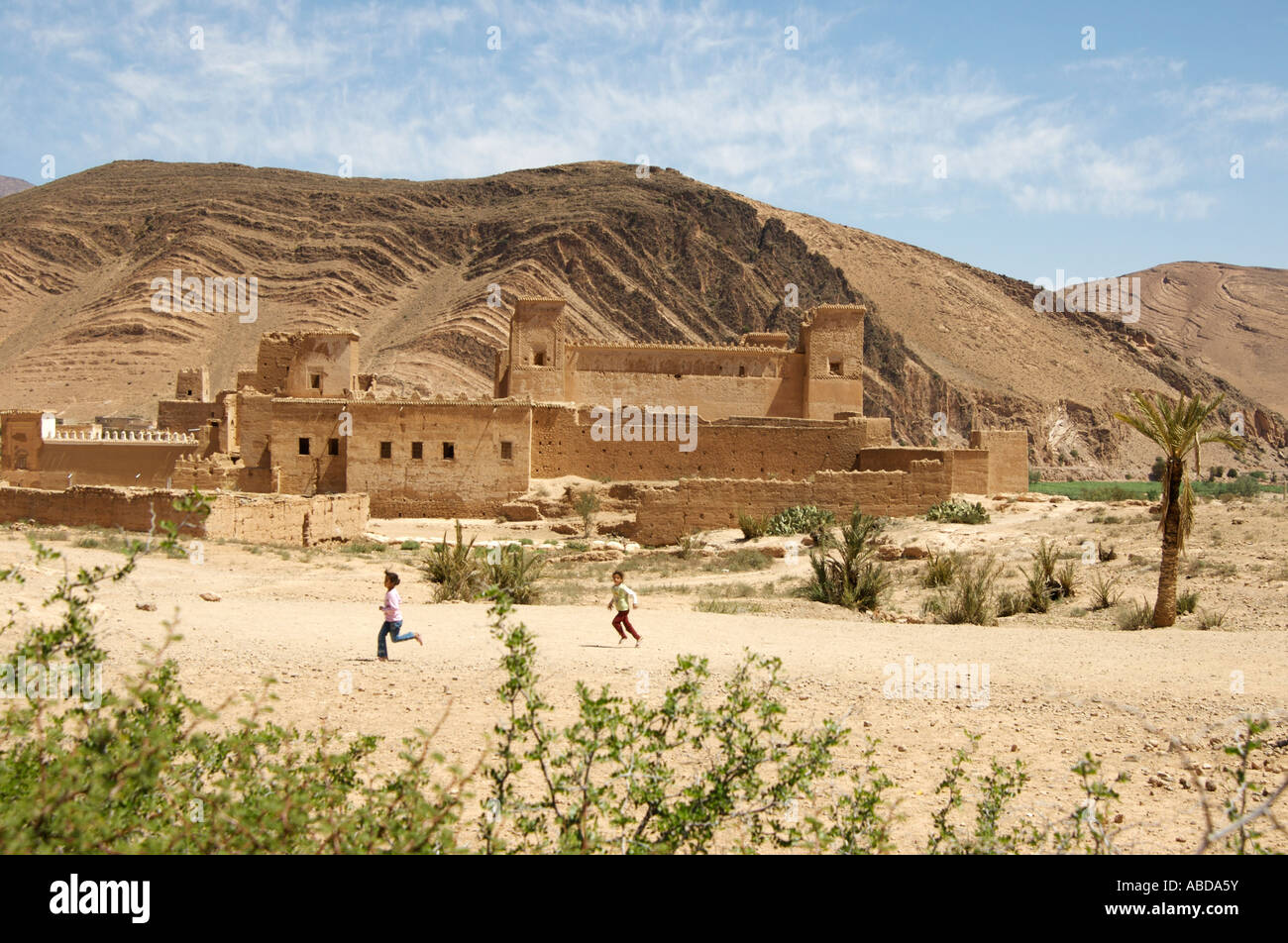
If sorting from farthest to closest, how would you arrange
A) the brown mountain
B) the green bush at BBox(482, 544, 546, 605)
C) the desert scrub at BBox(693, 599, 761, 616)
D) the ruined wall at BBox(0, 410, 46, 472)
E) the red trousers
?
the brown mountain
the ruined wall at BBox(0, 410, 46, 472)
the green bush at BBox(482, 544, 546, 605)
the desert scrub at BBox(693, 599, 761, 616)
the red trousers

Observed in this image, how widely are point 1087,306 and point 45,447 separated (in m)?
92.2

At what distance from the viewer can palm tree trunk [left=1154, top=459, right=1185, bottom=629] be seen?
10641 millimetres

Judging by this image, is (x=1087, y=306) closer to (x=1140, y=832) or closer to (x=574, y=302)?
(x=574, y=302)

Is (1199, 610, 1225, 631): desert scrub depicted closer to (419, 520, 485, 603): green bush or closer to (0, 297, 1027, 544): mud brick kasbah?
(419, 520, 485, 603): green bush

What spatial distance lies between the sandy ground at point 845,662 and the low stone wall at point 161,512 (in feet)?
10.0

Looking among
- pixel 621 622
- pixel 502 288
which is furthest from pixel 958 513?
pixel 502 288

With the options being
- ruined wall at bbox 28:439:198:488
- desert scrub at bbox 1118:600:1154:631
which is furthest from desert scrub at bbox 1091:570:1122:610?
ruined wall at bbox 28:439:198:488

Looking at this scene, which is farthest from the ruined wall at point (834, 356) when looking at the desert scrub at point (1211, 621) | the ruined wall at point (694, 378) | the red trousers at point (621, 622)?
the red trousers at point (621, 622)

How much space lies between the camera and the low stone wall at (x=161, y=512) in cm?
1722

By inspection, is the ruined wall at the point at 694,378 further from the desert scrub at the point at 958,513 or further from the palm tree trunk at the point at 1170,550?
the palm tree trunk at the point at 1170,550

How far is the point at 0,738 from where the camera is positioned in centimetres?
511

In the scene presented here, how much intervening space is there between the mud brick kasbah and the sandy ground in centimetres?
562

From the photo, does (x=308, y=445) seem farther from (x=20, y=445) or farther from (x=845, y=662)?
(x=845, y=662)
